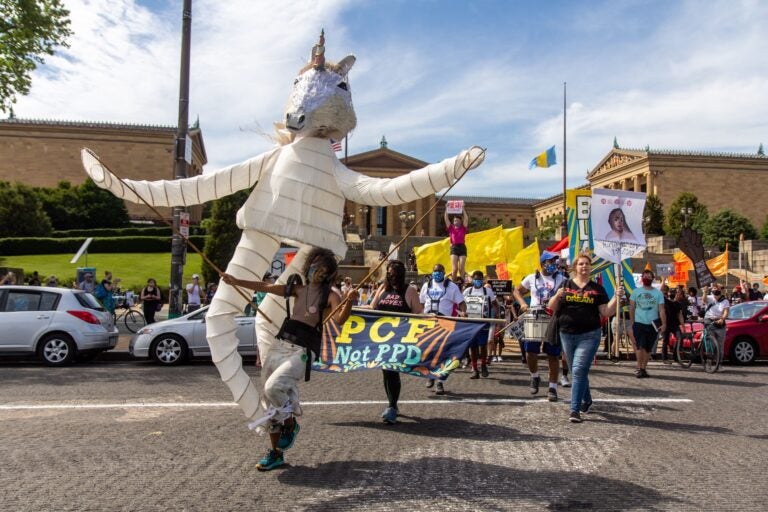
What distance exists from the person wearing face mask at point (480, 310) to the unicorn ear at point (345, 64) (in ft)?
18.3

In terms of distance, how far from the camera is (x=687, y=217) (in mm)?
57625

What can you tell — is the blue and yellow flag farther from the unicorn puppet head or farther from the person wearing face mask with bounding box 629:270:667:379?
the unicorn puppet head

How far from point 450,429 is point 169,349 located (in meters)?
7.24

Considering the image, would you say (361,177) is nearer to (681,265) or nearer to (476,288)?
(476,288)

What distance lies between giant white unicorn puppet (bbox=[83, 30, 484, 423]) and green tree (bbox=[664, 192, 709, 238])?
188 ft

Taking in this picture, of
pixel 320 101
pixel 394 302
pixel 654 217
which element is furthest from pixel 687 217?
pixel 320 101

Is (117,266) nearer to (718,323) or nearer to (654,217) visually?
(718,323)

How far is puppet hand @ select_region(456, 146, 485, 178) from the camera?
4965mm

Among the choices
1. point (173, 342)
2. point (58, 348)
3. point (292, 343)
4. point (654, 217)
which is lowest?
point (58, 348)

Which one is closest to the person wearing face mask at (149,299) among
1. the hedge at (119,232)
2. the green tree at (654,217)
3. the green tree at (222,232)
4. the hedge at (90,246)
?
the green tree at (222,232)

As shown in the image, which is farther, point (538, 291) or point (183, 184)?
point (538, 291)

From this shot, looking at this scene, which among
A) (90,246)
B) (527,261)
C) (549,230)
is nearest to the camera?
(527,261)

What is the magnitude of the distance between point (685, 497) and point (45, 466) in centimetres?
472

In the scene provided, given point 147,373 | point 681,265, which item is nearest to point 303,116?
point 147,373
